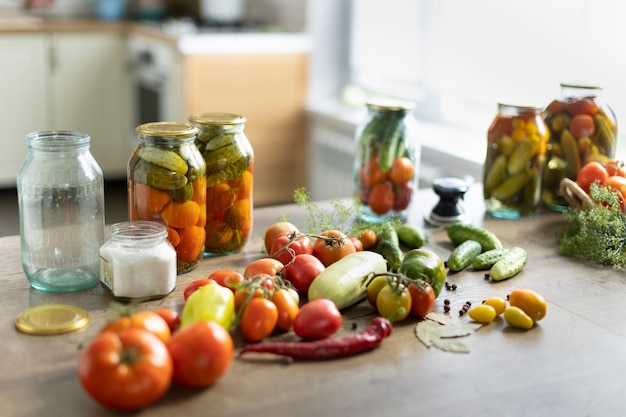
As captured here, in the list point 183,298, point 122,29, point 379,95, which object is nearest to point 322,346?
point 183,298

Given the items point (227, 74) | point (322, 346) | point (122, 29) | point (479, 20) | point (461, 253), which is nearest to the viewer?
point (322, 346)

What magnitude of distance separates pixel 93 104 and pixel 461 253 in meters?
3.53

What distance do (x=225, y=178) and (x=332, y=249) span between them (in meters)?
0.28

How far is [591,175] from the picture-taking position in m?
1.91

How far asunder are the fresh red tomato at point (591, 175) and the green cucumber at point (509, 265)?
33cm

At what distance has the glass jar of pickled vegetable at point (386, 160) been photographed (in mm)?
1928

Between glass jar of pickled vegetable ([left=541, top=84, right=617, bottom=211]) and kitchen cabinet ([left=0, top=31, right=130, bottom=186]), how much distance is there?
3.18 m

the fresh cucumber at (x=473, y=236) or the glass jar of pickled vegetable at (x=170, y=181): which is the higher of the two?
the glass jar of pickled vegetable at (x=170, y=181)

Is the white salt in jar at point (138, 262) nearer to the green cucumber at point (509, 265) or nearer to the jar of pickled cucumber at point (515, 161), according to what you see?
the green cucumber at point (509, 265)

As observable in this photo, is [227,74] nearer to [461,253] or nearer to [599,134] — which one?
[599,134]

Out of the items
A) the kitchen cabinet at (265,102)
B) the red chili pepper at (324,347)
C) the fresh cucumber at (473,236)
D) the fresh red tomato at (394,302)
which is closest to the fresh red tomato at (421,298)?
the fresh red tomato at (394,302)

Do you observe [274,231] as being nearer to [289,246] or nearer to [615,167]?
[289,246]

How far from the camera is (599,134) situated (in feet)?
6.80

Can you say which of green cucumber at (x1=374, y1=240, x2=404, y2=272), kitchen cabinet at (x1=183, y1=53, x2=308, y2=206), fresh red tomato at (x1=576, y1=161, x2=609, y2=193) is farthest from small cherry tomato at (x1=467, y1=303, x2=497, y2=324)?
kitchen cabinet at (x1=183, y1=53, x2=308, y2=206)
